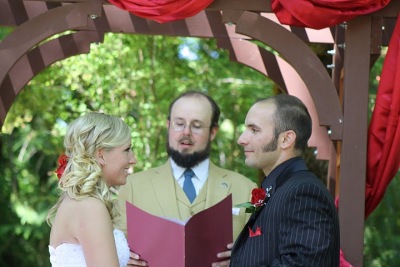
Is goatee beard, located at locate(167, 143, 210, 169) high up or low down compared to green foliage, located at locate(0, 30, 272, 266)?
up

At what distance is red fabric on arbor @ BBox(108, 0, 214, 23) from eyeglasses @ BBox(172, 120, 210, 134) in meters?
0.70

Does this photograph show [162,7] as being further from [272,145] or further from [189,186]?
[272,145]

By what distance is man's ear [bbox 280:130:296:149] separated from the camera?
4.66m

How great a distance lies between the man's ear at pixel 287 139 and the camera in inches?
183

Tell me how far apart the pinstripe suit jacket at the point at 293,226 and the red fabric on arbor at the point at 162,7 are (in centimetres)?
132

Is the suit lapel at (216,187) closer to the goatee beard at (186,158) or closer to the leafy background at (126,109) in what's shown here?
the goatee beard at (186,158)

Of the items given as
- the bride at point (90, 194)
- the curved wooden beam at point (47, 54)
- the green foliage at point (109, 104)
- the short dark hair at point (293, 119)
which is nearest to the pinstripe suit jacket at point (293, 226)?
the short dark hair at point (293, 119)

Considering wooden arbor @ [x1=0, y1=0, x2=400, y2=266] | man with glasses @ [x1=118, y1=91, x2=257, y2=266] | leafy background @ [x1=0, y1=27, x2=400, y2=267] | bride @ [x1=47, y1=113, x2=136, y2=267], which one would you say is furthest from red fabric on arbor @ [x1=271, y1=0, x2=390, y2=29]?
leafy background @ [x1=0, y1=27, x2=400, y2=267]

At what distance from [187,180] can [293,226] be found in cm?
173

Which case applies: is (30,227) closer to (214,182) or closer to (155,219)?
(214,182)

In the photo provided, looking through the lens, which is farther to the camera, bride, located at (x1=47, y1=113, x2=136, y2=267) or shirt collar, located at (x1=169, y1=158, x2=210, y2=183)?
shirt collar, located at (x1=169, y1=158, x2=210, y2=183)

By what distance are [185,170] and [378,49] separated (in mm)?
1380

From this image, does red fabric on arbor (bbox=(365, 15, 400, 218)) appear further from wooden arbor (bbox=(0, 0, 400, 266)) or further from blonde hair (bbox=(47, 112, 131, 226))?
blonde hair (bbox=(47, 112, 131, 226))

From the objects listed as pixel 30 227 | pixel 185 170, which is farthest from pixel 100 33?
pixel 30 227
